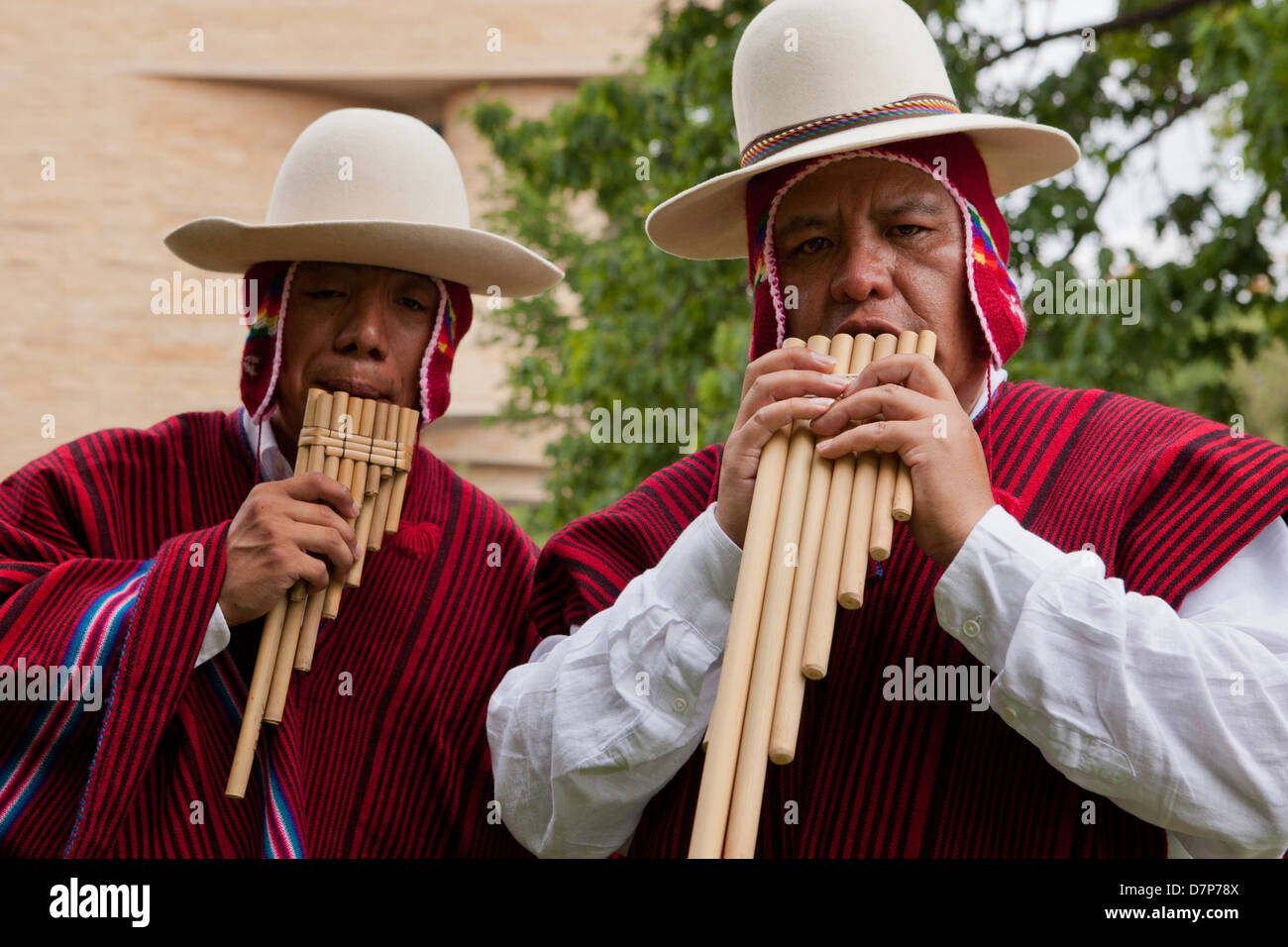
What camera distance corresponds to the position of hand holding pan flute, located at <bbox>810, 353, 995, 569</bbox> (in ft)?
6.94

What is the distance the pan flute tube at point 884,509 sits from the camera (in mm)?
2131

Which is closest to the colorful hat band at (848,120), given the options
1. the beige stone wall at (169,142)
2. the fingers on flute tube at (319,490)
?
the fingers on flute tube at (319,490)

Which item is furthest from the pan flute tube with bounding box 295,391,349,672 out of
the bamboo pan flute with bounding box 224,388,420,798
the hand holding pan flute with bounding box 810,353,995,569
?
the hand holding pan flute with bounding box 810,353,995,569

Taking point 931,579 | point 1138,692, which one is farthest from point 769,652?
point 1138,692

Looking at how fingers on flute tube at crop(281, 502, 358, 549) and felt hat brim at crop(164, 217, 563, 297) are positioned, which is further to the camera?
felt hat brim at crop(164, 217, 563, 297)

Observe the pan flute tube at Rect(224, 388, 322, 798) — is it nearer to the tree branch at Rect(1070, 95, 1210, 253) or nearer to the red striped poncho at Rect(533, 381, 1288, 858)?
the red striped poncho at Rect(533, 381, 1288, 858)

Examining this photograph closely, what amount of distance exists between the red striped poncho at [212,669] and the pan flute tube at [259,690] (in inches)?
4.4

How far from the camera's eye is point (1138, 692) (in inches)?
79.1

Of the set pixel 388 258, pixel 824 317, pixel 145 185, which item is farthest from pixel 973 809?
pixel 145 185

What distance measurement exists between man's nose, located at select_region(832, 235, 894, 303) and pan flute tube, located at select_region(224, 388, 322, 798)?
1.21 metres

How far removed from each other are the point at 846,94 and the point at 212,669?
1664 mm

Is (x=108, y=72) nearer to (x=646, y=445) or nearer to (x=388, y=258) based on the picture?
(x=646, y=445)

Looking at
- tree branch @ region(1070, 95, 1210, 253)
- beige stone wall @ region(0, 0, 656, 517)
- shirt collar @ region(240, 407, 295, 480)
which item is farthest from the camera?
beige stone wall @ region(0, 0, 656, 517)
